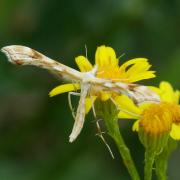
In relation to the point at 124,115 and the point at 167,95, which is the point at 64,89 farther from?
the point at 167,95

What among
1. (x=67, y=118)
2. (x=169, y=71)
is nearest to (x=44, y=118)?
(x=67, y=118)

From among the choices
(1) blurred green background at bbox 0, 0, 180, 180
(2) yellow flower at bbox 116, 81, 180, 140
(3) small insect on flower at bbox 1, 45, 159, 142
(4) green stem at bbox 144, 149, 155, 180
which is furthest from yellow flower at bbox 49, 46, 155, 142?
(1) blurred green background at bbox 0, 0, 180, 180

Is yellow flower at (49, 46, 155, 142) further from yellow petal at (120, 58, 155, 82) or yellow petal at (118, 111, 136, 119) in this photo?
yellow petal at (118, 111, 136, 119)

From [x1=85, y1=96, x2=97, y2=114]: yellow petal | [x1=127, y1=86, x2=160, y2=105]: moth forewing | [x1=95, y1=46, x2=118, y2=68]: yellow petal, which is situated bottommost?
[x1=127, y1=86, x2=160, y2=105]: moth forewing

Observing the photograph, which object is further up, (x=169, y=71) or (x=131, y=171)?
(x=169, y=71)

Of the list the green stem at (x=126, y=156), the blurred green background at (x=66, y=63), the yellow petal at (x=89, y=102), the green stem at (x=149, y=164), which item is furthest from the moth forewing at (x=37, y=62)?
the blurred green background at (x=66, y=63)

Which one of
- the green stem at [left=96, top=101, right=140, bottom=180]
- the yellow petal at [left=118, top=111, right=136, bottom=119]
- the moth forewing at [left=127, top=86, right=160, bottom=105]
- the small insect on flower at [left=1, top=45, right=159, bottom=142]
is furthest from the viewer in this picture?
the yellow petal at [left=118, top=111, right=136, bottom=119]

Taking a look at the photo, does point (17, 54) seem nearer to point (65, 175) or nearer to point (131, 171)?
point (131, 171)

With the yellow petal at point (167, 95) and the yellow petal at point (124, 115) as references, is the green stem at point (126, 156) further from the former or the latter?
the yellow petal at point (167, 95)
